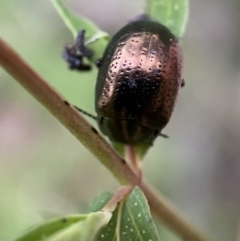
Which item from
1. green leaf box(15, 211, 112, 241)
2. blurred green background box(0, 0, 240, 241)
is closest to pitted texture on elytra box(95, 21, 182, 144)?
green leaf box(15, 211, 112, 241)

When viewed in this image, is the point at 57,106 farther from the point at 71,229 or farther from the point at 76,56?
the point at 76,56

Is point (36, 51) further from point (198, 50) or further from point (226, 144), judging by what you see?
point (226, 144)

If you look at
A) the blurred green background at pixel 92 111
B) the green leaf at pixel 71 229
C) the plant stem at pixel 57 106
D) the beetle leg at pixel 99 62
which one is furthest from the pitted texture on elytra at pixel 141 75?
the blurred green background at pixel 92 111

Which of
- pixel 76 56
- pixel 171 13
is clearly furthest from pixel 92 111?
pixel 171 13

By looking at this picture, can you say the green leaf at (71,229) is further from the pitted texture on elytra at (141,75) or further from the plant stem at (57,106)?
the pitted texture on elytra at (141,75)

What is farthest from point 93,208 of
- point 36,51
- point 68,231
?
point 36,51

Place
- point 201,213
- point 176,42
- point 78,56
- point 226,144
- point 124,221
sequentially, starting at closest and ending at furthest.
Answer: point 124,221, point 176,42, point 78,56, point 201,213, point 226,144
